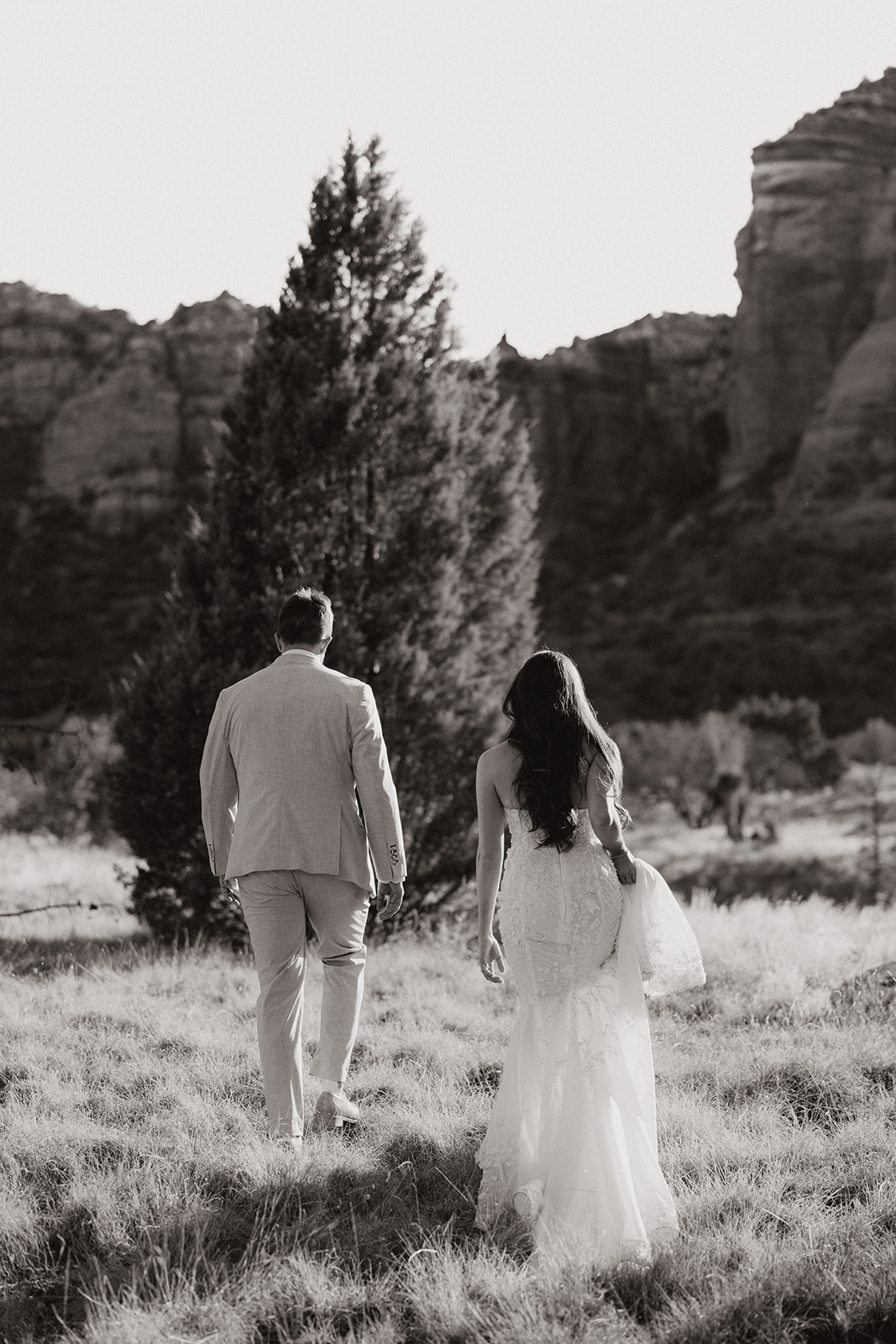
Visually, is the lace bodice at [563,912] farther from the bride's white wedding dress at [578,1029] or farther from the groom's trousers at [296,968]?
the groom's trousers at [296,968]

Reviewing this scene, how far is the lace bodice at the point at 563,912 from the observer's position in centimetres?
400

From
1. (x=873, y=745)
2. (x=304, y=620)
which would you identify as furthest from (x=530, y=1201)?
(x=873, y=745)

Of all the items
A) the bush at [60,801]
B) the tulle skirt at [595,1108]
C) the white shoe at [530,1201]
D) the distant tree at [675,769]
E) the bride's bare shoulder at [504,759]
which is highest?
the bride's bare shoulder at [504,759]

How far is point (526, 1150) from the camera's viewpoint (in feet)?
12.9

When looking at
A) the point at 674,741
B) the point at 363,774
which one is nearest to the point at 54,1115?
the point at 363,774

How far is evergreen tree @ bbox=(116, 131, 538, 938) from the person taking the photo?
31.6 ft

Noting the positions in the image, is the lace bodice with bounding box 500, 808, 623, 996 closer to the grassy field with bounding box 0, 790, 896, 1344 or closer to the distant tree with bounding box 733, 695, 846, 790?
the grassy field with bounding box 0, 790, 896, 1344

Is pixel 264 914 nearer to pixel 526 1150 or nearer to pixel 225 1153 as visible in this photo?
pixel 225 1153

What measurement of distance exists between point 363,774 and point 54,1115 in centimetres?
177

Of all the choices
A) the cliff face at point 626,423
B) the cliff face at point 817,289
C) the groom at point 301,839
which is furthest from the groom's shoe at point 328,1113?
the cliff face at point 626,423

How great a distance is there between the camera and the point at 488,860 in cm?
418

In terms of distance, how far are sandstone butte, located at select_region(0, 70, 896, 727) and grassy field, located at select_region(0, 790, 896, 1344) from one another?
52.2 metres

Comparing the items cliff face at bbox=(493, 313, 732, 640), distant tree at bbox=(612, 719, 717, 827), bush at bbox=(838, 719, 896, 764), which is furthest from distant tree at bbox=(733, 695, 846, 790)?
cliff face at bbox=(493, 313, 732, 640)

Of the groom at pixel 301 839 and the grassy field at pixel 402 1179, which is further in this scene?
the groom at pixel 301 839
